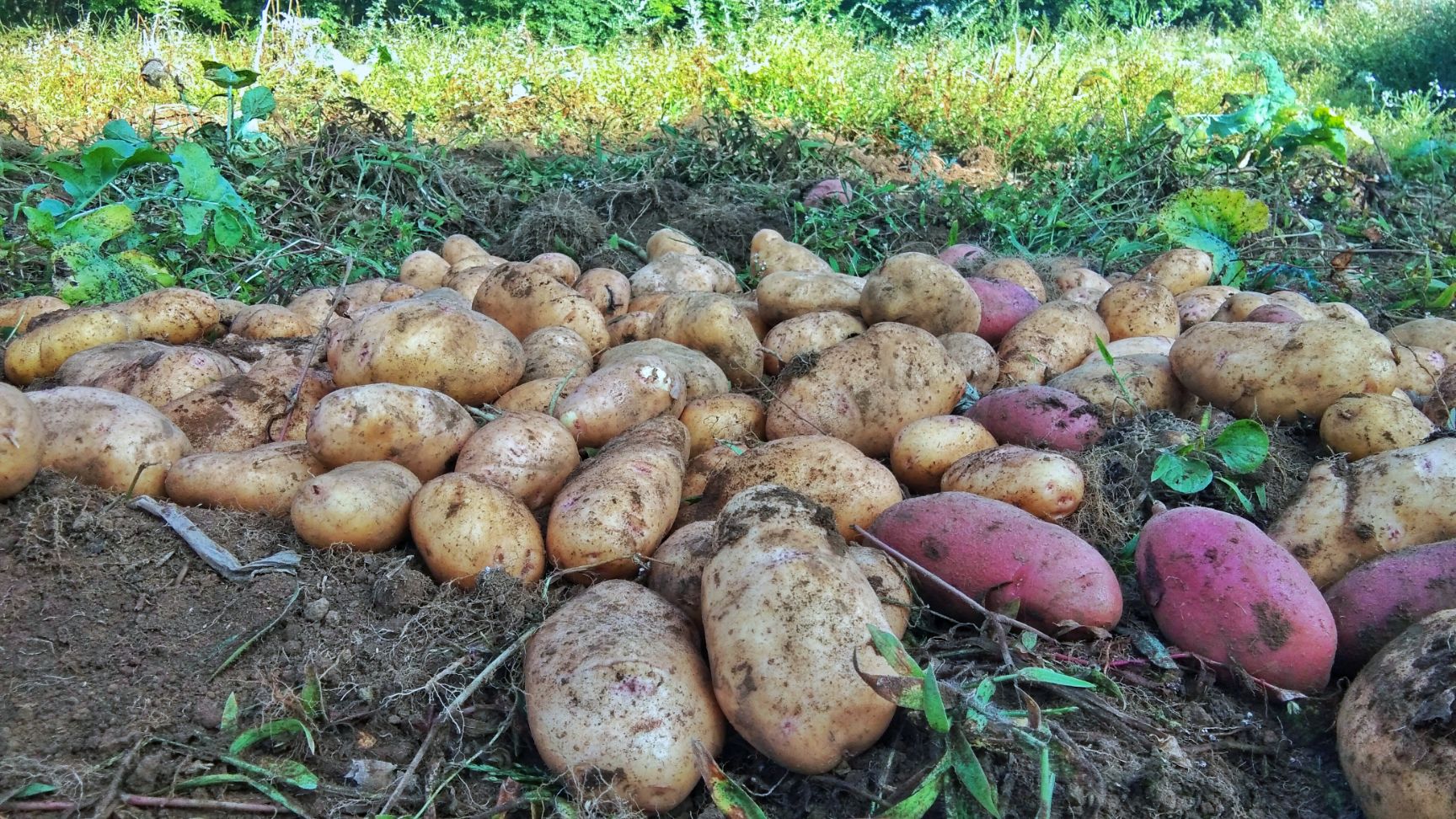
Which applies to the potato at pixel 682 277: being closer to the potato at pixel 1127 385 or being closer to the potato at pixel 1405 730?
the potato at pixel 1127 385

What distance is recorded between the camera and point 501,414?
8.28ft

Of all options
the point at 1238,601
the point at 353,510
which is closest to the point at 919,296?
the point at 1238,601

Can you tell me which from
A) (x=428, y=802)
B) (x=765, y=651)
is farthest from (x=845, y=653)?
(x=428, y=802)

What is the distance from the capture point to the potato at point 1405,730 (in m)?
1.39

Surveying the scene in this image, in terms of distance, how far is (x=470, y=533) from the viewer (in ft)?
6.66

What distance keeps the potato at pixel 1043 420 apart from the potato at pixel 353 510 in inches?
57.0

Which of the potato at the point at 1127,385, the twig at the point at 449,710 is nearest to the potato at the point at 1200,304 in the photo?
the potato at the point at 1127,385

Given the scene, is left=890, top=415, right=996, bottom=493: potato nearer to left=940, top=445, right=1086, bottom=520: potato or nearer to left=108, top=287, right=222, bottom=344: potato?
left=940, top=445, right=1086, bottom=520: potato

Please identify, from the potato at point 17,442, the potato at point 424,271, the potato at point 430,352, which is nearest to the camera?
the potato at point 17,442

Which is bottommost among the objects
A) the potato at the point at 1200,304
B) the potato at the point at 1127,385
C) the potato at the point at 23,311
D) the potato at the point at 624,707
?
the potato at the point at 23,311

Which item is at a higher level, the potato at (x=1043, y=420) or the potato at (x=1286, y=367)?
the potato at (x=1286, y=367)

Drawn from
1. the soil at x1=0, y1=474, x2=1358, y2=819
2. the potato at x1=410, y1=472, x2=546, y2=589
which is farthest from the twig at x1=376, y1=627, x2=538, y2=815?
the potato at x1=410, y1=472, x2=546, y2=589

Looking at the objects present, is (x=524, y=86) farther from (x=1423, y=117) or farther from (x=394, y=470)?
(x=1423, y=117)

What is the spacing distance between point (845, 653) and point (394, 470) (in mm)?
1208
